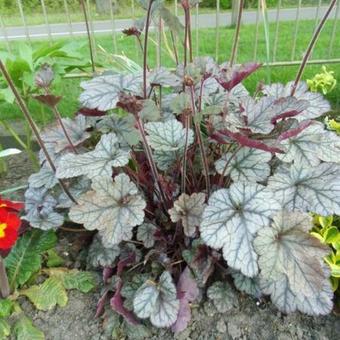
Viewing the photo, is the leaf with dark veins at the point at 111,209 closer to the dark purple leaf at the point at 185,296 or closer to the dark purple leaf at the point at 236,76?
the dark purple leaf at the point at 185,296

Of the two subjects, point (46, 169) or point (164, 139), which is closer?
point (164, 139)

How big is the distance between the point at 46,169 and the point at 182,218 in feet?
1.93

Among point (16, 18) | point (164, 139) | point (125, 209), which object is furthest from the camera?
point (16, 18)

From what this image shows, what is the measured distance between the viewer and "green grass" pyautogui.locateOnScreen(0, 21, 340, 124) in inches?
114

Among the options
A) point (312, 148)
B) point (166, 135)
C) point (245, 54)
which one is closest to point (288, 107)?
point (312, 148)

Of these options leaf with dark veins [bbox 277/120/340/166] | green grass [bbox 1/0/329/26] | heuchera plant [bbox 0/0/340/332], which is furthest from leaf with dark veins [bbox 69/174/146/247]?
green grass [bbox 1/0/329/26]

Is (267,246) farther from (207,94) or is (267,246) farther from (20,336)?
(20,336)

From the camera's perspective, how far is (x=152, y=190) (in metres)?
1.52

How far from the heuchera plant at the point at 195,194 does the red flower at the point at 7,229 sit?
16cm

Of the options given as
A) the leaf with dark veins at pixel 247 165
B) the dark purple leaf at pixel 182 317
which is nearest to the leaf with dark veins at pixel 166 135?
the leaf with dark veins at pixel 247 165

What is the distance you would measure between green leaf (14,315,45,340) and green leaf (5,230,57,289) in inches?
5.4

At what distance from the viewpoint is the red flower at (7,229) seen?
1215mm

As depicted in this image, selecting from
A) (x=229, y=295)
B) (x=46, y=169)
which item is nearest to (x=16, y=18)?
(x=46, y=169)

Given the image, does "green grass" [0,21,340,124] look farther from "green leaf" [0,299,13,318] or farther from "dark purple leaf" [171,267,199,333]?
"dark purple leaf" [171,267,199,333]
